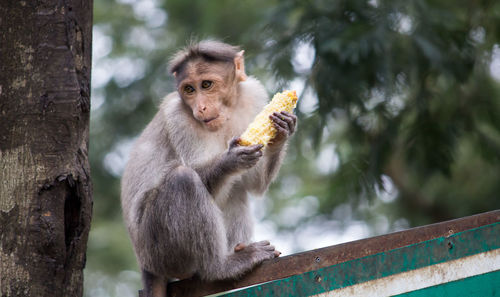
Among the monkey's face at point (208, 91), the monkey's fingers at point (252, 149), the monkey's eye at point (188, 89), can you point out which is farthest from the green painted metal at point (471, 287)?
the monkey's eye at point (188, 89)

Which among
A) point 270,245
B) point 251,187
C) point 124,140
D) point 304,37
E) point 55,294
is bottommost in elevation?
point 55,294

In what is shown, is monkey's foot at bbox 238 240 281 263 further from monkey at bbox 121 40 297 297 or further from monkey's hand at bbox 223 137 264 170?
monkey's hand at bbox 223 137 264 170

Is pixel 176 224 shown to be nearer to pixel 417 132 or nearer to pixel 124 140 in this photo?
pixel 417 132

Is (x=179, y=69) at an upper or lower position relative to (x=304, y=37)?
lower

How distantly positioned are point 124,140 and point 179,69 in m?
4.12

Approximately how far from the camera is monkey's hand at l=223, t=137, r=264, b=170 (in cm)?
479

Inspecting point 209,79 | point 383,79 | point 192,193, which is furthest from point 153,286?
point 383,79

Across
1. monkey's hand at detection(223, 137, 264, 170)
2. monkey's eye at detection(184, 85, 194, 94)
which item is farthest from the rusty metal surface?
monkey's eye at detection(184, 85, 194, 94)

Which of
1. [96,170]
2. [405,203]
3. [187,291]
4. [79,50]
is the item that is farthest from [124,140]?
[79,50]

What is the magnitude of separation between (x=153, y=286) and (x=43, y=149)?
1773 millimetres

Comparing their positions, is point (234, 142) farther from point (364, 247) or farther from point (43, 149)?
point (43, 149)

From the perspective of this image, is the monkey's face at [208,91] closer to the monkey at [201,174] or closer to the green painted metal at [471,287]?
the monkey at [201,174]

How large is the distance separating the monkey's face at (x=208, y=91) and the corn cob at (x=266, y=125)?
0.57m

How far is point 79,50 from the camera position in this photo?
3.80 metres
